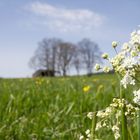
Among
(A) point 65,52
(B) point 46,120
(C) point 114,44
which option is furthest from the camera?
(A) point 65,52

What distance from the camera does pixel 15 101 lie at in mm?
4887

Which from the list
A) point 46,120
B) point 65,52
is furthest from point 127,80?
point 65,52

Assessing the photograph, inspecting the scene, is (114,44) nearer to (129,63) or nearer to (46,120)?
(129,63)

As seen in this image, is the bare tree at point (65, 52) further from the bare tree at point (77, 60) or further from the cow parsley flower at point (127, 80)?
the cow parsley flower at point (127, 80)

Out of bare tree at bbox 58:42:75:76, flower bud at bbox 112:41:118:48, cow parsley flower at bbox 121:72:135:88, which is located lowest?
cow parsley flower at bbox 121:72:135:88

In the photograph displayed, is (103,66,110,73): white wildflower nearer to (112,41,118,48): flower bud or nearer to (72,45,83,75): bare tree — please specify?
(112,41,118,48): flower bud

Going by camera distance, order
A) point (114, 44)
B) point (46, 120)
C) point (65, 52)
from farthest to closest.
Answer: point (65, 52) < point (46, 120) < point (114, 44)

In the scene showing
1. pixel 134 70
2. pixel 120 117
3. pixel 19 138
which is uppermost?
pixel 134 70

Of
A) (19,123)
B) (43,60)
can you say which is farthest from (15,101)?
(43,60)

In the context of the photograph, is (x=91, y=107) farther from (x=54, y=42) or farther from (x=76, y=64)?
(x=54, y=42)

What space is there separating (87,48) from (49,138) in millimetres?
106609

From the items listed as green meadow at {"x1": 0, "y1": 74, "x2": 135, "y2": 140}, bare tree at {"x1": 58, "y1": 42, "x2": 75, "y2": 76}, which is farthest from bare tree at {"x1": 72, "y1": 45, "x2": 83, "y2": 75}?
green meadow at {"x1": 0, "y1": 74, "x2": 135, "y2": 140}

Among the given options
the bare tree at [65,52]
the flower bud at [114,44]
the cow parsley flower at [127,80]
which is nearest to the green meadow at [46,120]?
the flower bud at [114,44]

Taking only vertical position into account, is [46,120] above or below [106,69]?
below
